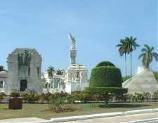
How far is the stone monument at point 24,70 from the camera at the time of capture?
2419 inches

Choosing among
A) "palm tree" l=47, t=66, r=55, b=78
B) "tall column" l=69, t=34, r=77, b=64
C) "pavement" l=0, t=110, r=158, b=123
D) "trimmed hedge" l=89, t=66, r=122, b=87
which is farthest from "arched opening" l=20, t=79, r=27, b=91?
"palm tree" l=47, t=66, r=55, b=78

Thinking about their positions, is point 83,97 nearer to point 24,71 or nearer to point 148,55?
point 24,71

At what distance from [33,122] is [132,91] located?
144ft

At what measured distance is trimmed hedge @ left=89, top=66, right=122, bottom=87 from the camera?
3466 centimetres

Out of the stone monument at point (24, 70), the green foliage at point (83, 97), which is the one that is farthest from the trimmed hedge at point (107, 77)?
the stone monument at point (24, 70)

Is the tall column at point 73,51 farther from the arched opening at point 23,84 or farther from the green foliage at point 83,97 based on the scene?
the green foliage at point 83,97

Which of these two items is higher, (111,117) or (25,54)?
(25,54)

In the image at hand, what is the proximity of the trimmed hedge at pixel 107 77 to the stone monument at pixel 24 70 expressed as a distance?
28.4 metres

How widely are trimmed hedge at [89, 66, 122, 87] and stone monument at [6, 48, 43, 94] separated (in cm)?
2843

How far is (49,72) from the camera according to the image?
122 m

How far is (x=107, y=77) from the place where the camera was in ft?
114

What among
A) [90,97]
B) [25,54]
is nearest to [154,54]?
[25,54]

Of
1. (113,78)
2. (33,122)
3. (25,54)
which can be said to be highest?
(25,54)

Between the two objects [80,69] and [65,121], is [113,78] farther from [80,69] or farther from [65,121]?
[80,69]
